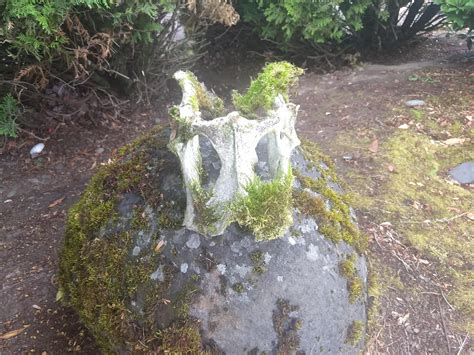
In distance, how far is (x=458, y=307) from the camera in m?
3.23

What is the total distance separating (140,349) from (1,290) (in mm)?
1650

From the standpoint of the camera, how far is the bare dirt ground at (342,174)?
303cm

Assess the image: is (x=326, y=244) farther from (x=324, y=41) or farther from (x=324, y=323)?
(x=324, y=41)

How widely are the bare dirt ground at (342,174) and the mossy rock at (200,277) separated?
1.78 feet

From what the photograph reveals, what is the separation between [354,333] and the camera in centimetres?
254

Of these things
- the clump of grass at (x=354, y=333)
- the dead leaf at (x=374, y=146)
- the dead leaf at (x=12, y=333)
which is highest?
the clump of grass at (x=354, y=333)

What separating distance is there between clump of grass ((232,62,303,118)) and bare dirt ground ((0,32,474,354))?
1.40 meters

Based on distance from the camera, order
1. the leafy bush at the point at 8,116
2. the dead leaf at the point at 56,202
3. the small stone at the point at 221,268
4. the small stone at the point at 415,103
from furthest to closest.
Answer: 1. the small stone at the point at 415,103
2. the leafy bush at the point at 8,116
3. the dead leaf at the point at 56,202
4. the small stone at the point at 221,268

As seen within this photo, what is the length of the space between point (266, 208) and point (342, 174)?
2.44 meters

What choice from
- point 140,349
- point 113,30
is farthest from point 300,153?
point 113,30

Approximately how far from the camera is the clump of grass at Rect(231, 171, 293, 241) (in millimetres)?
2189

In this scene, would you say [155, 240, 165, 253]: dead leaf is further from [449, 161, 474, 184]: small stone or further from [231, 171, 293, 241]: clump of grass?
[449, 161, 474, 184]: small stone

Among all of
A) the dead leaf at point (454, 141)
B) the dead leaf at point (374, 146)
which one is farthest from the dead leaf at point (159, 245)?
the dead leaf at point (454, 141)

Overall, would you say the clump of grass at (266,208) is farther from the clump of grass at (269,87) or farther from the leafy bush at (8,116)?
the leafy bush at (8,116)
